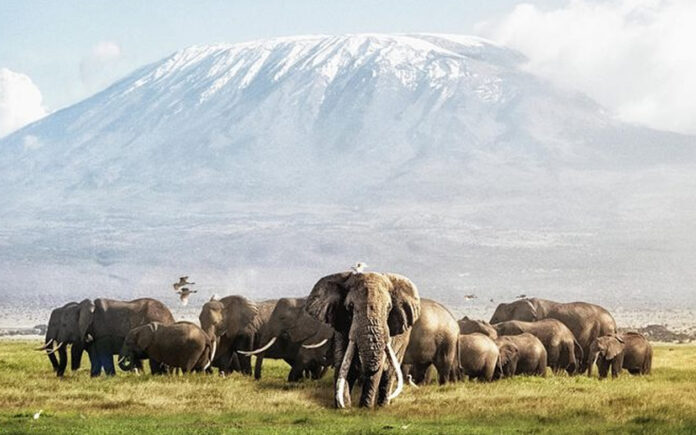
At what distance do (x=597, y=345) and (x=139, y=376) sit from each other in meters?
14.4

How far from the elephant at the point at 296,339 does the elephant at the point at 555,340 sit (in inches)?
291

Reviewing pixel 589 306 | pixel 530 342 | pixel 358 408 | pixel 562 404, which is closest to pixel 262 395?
pixel 358 408

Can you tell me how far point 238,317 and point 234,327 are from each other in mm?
354

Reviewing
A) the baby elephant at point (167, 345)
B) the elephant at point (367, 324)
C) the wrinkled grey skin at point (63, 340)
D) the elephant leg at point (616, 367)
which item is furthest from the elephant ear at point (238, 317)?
the elephant at point (367, 324)

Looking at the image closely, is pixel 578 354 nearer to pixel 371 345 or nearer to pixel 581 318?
pixel 581 318

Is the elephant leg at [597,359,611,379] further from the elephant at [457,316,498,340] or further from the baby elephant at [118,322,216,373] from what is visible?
the baby elephant at [118,322,216,373]

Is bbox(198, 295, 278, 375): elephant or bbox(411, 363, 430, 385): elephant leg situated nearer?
bbox(411, 363, 430, 385): elephant leg

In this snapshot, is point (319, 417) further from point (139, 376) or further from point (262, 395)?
point (139, 376)

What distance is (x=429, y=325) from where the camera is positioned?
125ft

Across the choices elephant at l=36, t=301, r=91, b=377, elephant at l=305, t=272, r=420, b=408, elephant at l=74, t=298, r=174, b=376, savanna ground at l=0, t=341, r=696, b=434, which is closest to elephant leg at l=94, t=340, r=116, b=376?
elephant at l=74, t=298, r=174, b=376

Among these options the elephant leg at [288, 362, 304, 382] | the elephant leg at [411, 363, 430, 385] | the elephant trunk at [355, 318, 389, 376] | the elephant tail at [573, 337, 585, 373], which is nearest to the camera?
the elephant trunk at [355, 318, 389, 376]

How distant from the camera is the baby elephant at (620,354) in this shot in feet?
148

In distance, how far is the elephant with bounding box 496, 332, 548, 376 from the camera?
43344 mm

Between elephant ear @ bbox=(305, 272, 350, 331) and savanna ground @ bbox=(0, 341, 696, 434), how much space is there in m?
2.03
